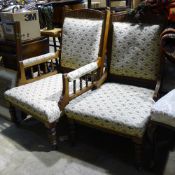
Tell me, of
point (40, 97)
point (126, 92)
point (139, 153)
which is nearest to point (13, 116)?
point (40, 97)

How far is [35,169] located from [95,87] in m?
0.78

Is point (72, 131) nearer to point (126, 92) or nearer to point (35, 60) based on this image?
point (126, 92)

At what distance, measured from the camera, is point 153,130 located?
164 cm

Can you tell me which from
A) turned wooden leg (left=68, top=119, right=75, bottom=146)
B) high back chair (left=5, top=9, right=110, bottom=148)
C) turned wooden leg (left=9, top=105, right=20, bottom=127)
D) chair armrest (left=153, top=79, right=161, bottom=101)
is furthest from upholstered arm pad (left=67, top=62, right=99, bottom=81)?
turned wooden leg (left=9, top=105, right=20, bottom=127)

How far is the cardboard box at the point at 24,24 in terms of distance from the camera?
8.01 ft

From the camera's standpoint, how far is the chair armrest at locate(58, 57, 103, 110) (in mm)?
1865

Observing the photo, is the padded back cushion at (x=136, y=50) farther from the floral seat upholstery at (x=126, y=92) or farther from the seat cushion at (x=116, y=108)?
the seat cushion at (x=116, y=108)

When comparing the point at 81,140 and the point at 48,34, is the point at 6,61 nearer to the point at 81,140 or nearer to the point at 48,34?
the point at 48,34

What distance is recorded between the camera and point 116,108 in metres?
1.77

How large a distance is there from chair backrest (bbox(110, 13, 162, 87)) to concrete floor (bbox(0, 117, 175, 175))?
0.56 metres

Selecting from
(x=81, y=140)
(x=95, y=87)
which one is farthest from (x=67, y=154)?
(x=95, y=87)

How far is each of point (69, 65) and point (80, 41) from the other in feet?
0.82

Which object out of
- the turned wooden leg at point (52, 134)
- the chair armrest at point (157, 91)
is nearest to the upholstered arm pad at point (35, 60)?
the turned wooden leg at point (52, 134)

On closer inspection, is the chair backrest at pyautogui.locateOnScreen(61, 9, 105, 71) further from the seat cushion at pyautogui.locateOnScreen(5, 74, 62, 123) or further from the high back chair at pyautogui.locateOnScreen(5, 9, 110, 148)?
the seat cushion at pyautogui.locateOnScreen(5, 74, 62, 123)
